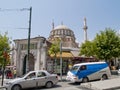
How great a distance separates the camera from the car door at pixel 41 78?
62.1ft

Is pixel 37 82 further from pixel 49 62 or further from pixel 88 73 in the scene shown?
pixel 49 62

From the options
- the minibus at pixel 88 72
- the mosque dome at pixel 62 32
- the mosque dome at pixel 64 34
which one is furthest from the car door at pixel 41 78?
the mosque dome at pixel 62 32

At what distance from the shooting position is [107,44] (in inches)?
1346

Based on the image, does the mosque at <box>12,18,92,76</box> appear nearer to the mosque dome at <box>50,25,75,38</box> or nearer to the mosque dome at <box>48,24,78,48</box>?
the mosque dome at <box>48,24,78,48</box>

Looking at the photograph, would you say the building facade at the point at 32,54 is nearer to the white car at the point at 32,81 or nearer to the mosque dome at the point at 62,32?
the white car at the point at 32,81

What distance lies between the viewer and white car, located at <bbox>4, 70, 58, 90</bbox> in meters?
17.9

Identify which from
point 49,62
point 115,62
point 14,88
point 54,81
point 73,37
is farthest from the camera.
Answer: point 73,37

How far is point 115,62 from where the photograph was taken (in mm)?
52375

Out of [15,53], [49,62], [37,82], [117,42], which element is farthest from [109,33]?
[37,82]

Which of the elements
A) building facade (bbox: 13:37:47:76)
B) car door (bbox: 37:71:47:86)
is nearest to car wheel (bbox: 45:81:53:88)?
car door (bbox: 37:71:47:86)

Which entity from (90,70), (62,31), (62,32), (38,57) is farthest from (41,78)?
(62,31)

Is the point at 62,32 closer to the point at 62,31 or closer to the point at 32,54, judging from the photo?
the point at 62,31

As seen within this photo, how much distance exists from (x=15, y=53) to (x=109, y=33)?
639 inches

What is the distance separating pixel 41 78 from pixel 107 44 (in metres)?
17.6
